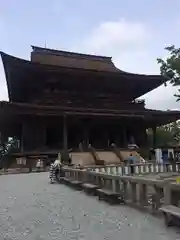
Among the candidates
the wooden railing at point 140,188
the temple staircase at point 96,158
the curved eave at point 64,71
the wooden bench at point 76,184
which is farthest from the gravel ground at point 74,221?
the curved eave at point 64,71

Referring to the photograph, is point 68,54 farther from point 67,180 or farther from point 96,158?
point 67,180

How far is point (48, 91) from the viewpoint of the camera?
29234mm

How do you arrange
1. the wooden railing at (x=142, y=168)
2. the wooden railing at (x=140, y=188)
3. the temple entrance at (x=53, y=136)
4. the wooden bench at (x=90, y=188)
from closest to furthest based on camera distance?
the wooden railing at (x=140, y=188) < the wooden bench at (x=90, y=188) < the wooden railing at (x=142, y=168) < the temple entrance at (x=53, y=136)

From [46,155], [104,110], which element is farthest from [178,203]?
[104,110]

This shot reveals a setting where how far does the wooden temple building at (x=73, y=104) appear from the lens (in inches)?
1023

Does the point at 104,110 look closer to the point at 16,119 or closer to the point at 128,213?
the point at 16,119

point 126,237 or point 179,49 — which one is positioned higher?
point 179,49

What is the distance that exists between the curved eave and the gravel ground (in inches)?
664

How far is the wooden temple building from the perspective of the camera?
25984mm

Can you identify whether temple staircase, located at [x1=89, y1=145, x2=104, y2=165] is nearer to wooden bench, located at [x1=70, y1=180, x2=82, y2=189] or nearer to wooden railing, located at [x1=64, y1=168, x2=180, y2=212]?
wooden bench, located at [x1=70, y1=180, x2=82, y2=189]

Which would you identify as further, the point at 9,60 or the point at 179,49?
the point at 9,60

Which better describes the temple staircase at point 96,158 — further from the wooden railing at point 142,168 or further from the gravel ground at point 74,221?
the gravel ground at point 74,221

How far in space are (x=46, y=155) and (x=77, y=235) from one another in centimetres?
1987

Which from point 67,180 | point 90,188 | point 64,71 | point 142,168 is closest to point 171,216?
point 90,188
